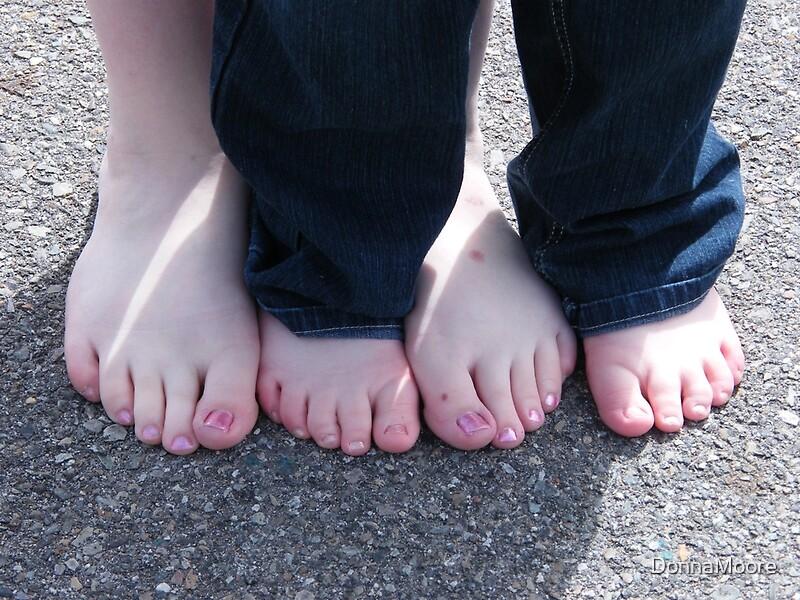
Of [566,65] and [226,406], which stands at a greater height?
[566,65]

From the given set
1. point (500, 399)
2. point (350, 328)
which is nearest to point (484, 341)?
point (500, 399)

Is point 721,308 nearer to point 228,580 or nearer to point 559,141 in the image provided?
point 559,141

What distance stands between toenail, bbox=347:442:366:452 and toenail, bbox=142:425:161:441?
250 millimetres

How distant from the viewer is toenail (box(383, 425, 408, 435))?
1.14 m

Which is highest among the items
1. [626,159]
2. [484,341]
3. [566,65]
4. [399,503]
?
[566,65]

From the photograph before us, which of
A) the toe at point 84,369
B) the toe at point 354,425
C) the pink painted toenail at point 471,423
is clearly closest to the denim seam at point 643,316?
the pink painted toenail at point 471,423

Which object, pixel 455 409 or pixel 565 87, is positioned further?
pixel 455 409

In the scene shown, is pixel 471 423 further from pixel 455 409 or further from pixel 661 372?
pixel 661 372

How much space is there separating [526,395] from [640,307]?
20cm

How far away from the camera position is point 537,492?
3.67 ft

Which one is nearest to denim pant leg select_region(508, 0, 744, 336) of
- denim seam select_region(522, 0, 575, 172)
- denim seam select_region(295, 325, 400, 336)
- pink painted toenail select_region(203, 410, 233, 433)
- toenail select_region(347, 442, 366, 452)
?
denim seam select_region(522, 0, 575, 172)

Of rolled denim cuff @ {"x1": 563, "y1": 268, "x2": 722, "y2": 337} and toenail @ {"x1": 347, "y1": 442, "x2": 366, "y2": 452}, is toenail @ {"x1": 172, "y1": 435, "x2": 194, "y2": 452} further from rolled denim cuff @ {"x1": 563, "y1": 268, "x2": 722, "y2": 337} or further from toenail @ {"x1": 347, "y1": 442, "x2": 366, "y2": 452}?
rolled denim cuff @ {"x1": 563, "y1": 268, "x2": 722, "y2": 337}

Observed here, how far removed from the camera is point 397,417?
1.15 m

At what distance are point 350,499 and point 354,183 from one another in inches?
15.7
